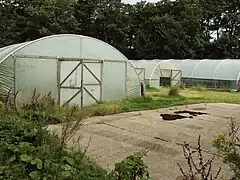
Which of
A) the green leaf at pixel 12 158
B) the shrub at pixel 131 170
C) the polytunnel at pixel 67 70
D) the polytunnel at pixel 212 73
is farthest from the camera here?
the polytunnel at pixel 212 73

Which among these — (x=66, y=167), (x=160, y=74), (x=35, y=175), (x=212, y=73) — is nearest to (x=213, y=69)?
(x=212, y=73)

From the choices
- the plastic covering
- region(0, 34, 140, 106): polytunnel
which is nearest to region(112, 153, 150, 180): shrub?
region(0, 34, 140, 106): polytunnel

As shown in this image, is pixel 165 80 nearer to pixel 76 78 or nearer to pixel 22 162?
pixel 76 78

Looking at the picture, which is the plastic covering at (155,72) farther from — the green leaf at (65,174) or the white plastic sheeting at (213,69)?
the green leaf at (65,174)

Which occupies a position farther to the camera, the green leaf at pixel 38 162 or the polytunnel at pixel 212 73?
the polytunnel at pixel 212 73

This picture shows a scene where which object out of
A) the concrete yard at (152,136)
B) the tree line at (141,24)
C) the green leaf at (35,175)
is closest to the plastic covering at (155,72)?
the concrete yard at (152,136)

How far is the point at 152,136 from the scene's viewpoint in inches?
258

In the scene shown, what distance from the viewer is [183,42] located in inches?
1299

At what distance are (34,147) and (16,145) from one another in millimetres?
288

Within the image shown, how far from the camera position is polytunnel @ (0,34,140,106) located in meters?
9.45

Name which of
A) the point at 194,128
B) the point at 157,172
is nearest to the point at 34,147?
the point at 157,172

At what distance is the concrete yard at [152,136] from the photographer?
4.76 meters

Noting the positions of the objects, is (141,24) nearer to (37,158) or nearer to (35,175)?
(37,158)

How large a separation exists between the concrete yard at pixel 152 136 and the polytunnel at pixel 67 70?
210 centimetres
